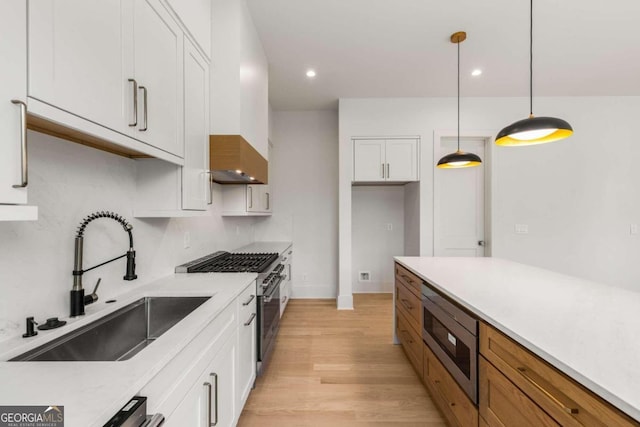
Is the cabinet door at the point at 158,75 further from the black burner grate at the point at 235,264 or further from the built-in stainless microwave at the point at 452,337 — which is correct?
the built-in stainless microwave at the point at 452,337

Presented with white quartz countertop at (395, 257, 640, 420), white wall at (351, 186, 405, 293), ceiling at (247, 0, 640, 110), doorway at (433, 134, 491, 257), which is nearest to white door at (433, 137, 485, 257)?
doorway at (433, 134, 491, 257)

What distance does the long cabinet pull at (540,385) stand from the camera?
2.61ft

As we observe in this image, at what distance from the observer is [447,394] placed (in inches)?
61.2

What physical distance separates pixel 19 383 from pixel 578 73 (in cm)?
495

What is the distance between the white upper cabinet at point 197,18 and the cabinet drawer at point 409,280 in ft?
7.41

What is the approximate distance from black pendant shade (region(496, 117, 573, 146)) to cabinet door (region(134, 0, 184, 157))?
1989 mm

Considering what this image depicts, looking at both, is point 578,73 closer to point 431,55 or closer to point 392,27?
point 431,55

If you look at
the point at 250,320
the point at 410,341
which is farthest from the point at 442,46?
the point at 250,320

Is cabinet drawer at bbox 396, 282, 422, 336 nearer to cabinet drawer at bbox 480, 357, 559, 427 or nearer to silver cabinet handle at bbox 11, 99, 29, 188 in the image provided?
cabinet drawer at bbox 480, 357, 559, 427

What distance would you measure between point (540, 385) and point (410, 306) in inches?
52.2

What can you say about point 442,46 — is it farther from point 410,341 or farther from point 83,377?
point 83,377

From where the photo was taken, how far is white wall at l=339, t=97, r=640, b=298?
3.65 metres

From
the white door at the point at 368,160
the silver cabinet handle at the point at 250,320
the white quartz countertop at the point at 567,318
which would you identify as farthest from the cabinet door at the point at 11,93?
the white door at the point at 368,160

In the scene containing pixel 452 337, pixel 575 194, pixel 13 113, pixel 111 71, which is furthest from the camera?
pixel 575 194
